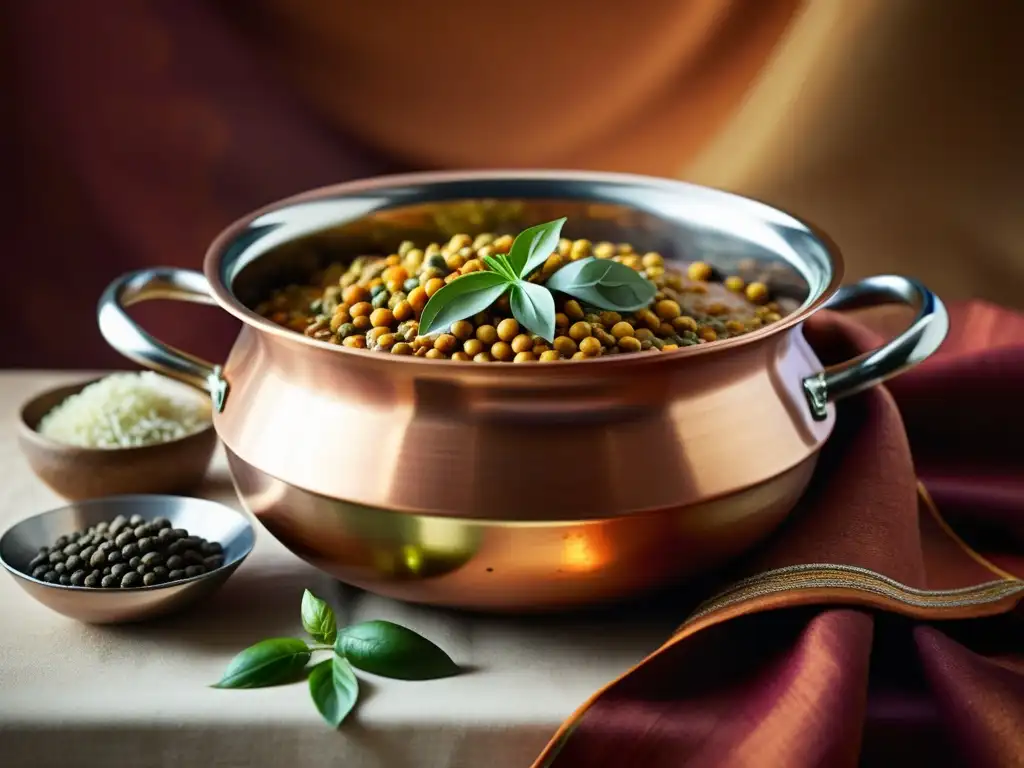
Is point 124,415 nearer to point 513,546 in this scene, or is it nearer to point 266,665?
point 266,665

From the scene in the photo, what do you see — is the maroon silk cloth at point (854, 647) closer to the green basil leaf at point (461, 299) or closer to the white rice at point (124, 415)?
the green basil leaf at point (461, 299)

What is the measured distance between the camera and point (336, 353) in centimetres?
81

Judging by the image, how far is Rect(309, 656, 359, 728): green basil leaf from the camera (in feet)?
2.69

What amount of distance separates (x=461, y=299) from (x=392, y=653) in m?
0.26

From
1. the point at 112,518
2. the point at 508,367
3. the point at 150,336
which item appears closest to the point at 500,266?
the point at 508,367

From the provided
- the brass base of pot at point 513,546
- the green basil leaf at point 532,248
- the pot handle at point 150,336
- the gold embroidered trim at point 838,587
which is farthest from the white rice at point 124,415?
the gold embroidered trim at point 838,587

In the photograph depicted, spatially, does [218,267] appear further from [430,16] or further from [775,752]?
[430,16]

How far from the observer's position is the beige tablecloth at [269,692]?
32.5 inches

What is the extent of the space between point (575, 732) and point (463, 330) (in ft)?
0.98

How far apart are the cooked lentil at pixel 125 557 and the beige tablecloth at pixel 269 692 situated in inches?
1.6

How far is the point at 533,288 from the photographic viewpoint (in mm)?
891

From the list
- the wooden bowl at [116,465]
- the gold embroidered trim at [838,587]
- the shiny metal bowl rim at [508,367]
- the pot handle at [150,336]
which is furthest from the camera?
the wooden bowl at [116,465]

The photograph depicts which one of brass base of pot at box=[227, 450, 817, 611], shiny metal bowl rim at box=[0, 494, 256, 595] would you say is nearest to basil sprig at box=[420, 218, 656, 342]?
brass base of pot at box=[227, 450, 817, 611]

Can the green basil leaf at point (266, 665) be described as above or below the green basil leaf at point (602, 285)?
below
